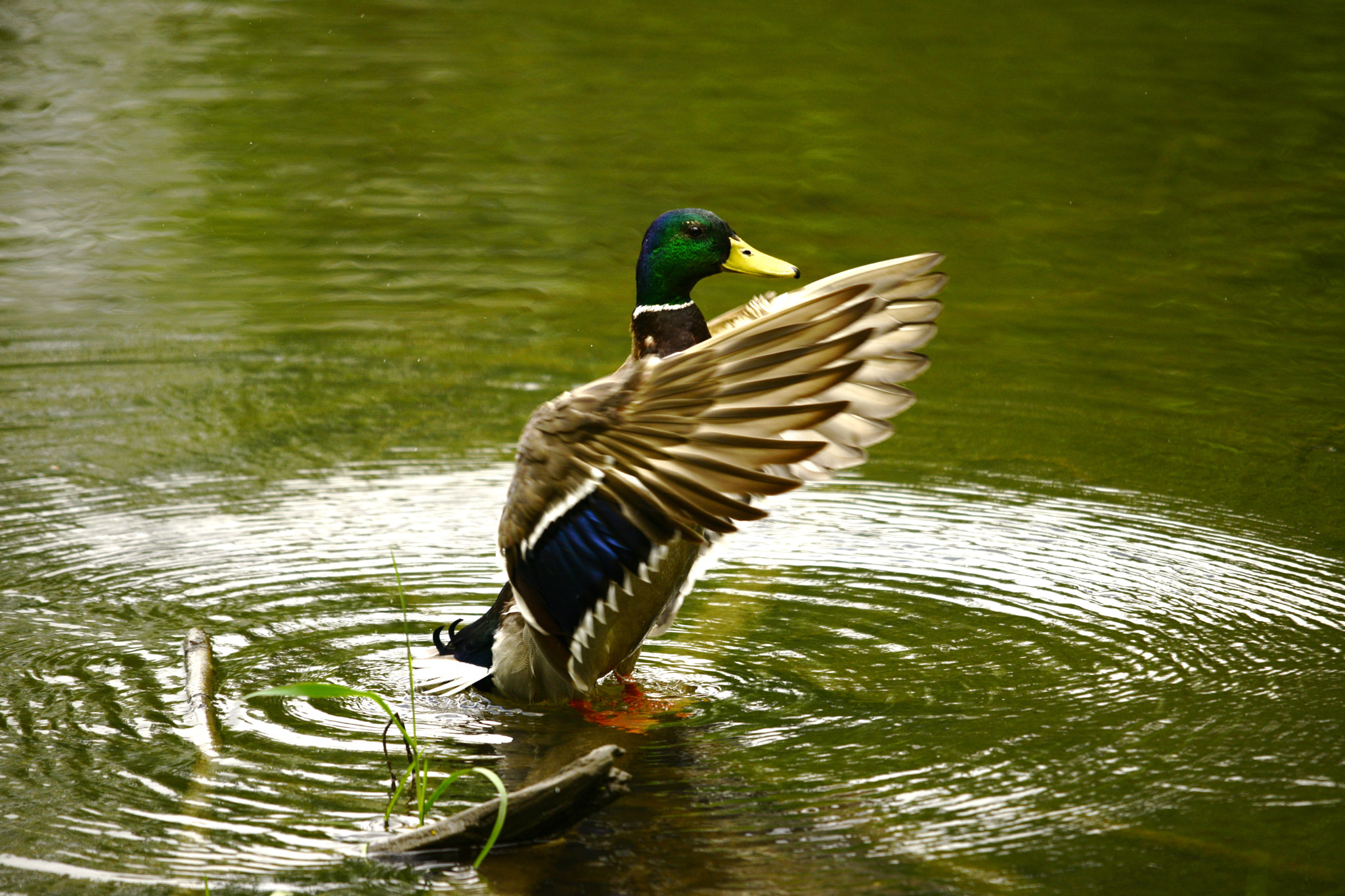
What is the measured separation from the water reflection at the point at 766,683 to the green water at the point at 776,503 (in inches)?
0.7

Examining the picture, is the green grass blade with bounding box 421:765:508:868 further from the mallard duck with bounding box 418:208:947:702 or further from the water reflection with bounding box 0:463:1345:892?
the mallard duck with bounding box 418:208:947:702

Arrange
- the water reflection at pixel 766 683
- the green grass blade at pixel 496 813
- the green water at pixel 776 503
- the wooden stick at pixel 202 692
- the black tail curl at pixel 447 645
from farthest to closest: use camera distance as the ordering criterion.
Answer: the black tail curl at pixel 447 645
the wooden stick at pixel 202 692
the green water at pixel 776 503
the water reflection at pixel 766 683
the green grass blade at pixel 496 813

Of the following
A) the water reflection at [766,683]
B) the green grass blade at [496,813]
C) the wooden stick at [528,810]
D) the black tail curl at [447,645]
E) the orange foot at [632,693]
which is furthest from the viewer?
the black tail curl at [447,645]

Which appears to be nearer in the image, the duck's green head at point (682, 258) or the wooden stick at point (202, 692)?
the wooden stick at point (202, 692)

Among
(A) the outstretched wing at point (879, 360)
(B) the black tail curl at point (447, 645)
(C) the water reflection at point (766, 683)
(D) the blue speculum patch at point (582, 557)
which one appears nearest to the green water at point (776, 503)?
(C) the water reflection at point (766, 683)

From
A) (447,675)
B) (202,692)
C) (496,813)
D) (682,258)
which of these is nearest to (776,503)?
(682,258)

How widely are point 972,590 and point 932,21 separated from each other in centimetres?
1047

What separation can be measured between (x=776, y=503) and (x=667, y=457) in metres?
0.56

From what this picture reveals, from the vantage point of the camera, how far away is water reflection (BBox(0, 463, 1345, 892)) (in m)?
3.58

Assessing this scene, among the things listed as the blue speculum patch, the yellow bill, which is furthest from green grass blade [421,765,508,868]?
the yellow bill

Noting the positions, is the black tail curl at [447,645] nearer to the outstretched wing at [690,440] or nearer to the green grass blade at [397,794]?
the outstretched wing at [690,440]

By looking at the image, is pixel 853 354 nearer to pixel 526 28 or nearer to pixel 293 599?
pixel 293 599

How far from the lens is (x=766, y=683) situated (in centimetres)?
451

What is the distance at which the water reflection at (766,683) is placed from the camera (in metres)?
3.58
